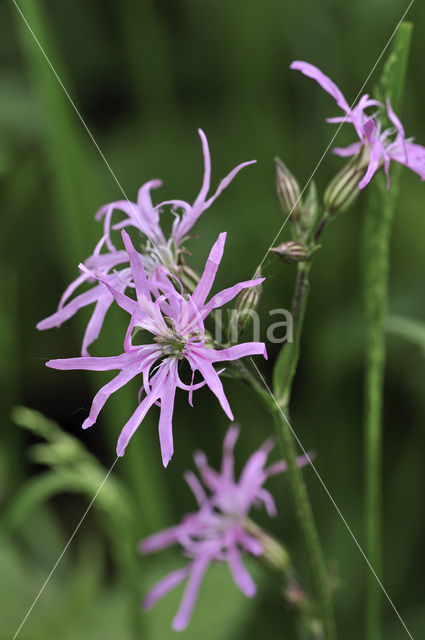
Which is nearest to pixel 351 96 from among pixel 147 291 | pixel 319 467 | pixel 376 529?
pixel 319 467

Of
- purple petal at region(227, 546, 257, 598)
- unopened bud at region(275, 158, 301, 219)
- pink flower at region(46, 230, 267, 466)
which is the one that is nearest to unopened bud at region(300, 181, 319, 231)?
unopened bud at region(275, 158, 301, 219)

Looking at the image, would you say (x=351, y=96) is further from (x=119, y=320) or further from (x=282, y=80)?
(x=119, y=320)

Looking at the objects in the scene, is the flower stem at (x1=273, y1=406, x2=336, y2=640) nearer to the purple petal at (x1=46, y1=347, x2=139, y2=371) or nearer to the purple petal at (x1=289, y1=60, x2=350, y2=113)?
the purple petal at (x1=46, y1=347, x2=139, y2=371)

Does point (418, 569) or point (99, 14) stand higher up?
point (99, 14)

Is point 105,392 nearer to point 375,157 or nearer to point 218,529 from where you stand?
point 375,157

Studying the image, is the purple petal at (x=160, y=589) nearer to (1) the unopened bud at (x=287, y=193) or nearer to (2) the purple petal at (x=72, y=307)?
(2) the purple petal at (x=72, y=307)

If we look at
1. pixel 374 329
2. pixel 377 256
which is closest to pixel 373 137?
pixel 377 256

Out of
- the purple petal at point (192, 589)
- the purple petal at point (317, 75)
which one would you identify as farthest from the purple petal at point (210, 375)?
the purple petal at point (192, 589)
